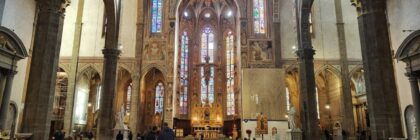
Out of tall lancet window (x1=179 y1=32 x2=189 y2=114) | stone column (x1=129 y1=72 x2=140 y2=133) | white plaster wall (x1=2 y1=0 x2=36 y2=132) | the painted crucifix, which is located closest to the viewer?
white plaster wall (x1=2 y1=0 x2=36 y2=132)

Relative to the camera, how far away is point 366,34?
10.6 metres

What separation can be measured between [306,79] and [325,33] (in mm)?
12145

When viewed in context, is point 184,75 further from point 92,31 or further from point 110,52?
point 110,52

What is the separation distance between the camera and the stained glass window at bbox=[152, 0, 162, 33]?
2906 cm

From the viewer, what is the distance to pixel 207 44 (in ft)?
122

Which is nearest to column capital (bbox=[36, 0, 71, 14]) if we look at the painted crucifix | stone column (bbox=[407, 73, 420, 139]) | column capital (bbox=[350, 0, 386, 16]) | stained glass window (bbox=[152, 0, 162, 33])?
column capital (bbox=[350, 0, 386, 16])

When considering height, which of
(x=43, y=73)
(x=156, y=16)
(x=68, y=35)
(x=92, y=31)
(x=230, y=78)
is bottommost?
(x=43, y=73)

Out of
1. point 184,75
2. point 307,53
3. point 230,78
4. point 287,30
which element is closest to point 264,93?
point 287,30

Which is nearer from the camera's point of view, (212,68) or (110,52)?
(110,52)

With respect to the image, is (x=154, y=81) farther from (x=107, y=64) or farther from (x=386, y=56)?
(x=386, y=56)

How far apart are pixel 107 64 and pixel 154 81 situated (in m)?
15.5

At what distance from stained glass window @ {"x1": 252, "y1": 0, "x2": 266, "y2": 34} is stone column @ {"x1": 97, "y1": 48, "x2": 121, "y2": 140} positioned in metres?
14.8

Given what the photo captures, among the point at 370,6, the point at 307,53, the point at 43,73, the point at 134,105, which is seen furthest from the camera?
the point at 134,105

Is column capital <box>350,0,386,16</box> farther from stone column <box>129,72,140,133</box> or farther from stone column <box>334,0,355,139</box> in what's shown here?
stone column <box>129,72,140,133</box>
